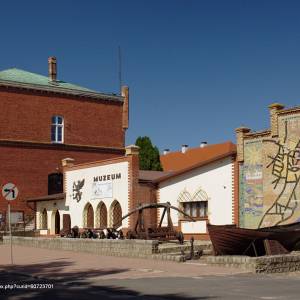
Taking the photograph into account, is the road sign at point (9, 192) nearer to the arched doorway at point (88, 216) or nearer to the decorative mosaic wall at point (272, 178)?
the decorative mosaic wall at point (272, 178)

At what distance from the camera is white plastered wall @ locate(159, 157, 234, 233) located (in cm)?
3200

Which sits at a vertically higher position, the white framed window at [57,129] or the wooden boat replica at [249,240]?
the white framed window at [57,129]

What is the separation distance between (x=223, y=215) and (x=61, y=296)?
63.9 ft

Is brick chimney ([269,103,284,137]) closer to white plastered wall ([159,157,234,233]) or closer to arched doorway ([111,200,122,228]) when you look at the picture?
white plastered wall ([159,157,234,233])

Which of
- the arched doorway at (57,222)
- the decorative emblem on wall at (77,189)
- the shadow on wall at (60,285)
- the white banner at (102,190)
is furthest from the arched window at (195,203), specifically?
the shadow on wall at (60,285)

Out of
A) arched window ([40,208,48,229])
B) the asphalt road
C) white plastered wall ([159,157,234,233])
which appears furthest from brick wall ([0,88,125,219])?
the asphalt road

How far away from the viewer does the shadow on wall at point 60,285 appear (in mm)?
13648

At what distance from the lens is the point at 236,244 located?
22.1 metres

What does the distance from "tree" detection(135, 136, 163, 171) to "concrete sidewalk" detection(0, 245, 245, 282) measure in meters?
31.7

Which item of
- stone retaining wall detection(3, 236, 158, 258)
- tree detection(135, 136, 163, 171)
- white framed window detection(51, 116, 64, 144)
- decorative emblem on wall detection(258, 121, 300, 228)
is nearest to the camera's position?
stone retaining wall detection(3, 236, 158, 258)

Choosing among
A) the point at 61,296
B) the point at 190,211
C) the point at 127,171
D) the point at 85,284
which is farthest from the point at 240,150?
the point at 61,296

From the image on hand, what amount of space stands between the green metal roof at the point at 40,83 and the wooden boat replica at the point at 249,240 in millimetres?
30758

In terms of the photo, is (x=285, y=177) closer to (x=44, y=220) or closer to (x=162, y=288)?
(x=162, y=288)

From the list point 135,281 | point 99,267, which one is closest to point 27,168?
A: point 99,267
